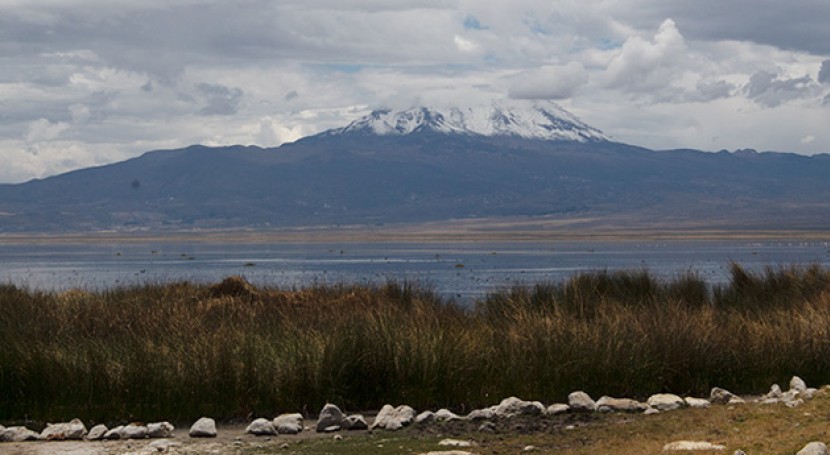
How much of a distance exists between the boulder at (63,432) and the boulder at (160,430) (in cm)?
85

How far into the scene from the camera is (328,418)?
15.2 meters

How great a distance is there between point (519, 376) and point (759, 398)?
3660 mm

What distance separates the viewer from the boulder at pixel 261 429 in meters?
15.0

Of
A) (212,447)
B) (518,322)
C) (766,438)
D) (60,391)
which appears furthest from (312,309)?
(766,438)

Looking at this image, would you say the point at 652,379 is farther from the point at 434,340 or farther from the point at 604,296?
the point at 604,296

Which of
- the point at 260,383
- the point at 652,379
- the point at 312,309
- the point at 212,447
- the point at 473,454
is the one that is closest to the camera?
the point at 473,454

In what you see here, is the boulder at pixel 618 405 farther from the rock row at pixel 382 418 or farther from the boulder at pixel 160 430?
the boulder at pixel 160 430

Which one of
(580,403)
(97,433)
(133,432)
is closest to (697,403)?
(580,403)

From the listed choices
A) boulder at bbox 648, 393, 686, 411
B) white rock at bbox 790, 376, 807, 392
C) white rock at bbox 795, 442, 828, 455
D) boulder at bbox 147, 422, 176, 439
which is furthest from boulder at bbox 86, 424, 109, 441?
white rock at bbox 790, 376, 807, 392

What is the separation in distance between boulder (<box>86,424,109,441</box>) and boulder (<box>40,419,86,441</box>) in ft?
0.40

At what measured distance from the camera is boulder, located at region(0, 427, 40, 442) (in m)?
14.9

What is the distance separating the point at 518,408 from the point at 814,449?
5198mm

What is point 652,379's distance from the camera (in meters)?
17.8

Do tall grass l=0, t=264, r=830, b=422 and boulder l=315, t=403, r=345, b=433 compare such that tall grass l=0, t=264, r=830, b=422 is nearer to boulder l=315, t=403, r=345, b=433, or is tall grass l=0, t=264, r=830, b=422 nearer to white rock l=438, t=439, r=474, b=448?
boulder l=315, t=403, r=345, b=433
